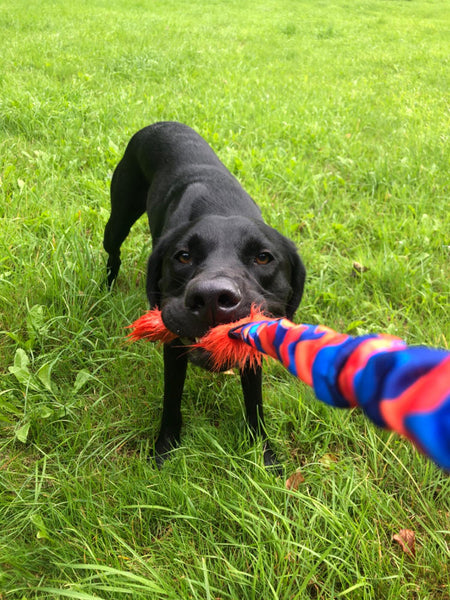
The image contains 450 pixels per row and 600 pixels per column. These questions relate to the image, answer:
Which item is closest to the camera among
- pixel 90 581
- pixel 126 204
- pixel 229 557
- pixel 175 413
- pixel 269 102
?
pixel 90 581

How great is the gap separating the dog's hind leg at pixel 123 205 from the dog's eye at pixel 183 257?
1258mm

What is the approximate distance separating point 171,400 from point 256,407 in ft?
1.30

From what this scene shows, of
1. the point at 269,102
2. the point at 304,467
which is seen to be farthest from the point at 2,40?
the point at 304,467

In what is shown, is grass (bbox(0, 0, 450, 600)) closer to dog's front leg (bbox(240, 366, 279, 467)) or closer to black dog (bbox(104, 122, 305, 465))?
dog's front leg (bbox(240, 366, 279, 467))

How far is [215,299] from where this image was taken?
1.44 meters

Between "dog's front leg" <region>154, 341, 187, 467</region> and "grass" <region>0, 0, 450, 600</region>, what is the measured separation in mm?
82

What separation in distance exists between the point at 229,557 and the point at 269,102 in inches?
233

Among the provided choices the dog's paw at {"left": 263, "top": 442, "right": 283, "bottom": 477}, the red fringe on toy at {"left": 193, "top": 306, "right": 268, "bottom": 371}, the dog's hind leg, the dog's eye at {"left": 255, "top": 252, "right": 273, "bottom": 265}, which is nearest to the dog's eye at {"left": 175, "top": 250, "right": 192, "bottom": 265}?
the dog's eye at {"left": 255, "top": 252, "right": 273, "bottom": 265}

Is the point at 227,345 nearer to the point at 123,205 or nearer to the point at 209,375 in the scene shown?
the point at 209,375

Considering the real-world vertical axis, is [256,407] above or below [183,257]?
below

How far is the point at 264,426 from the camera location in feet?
7.16

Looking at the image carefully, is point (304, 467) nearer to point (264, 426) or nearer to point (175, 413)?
point (264, 426)

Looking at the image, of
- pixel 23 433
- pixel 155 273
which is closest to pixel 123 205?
pixel 155 273

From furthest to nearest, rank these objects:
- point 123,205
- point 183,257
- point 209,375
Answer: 1. point 123,205
2. point 209,375
3. point 183,257
